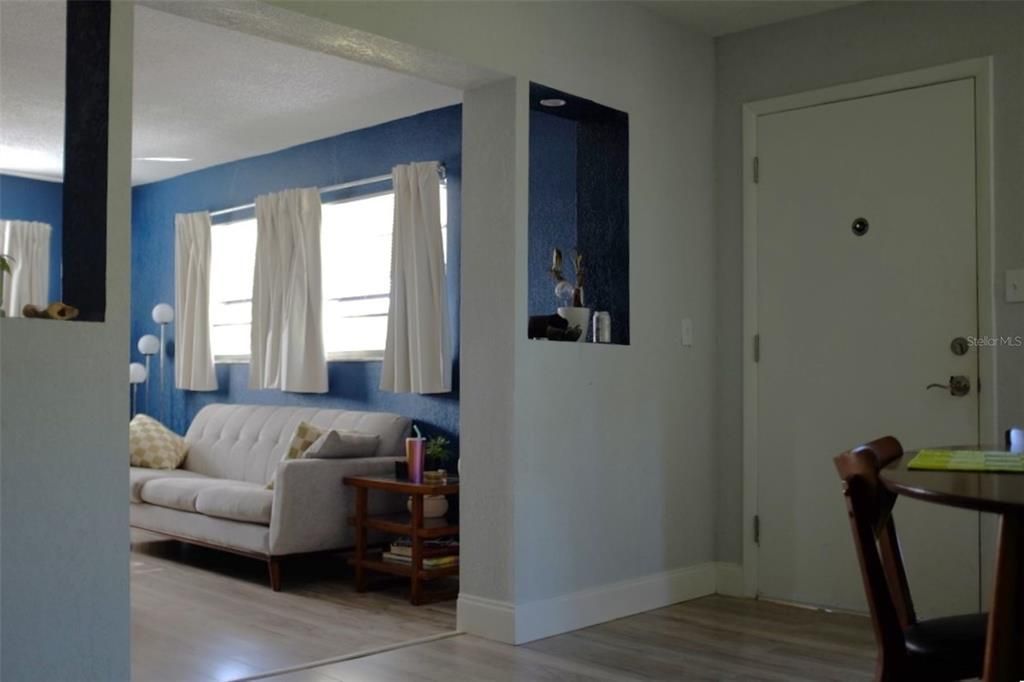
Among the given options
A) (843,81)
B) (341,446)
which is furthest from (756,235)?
(341,446)

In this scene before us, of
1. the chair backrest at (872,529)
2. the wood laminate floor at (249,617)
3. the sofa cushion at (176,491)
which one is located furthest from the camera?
the sofa cushion at (176,491)

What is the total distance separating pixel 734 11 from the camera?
4.46m

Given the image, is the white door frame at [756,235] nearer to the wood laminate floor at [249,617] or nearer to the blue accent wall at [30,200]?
the wood laminate floor at [249,617]

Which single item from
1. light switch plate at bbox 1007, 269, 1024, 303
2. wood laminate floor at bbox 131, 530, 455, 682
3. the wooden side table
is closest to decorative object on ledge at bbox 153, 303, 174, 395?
wood laminate floor at bbox 131, 530, 455, 682

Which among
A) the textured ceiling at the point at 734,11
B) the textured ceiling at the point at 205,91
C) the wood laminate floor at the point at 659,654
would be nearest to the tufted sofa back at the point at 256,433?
the textured ceiling at the point at 205,91

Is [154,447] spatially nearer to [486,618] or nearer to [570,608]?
[486,618]

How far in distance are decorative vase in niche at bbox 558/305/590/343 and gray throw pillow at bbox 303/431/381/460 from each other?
1621 millimetres

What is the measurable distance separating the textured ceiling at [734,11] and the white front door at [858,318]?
0.41m

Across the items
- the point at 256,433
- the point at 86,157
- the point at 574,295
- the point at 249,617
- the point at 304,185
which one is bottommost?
the point at 249,617

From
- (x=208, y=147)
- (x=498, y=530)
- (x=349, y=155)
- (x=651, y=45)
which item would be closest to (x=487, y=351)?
(x=498, y=530)

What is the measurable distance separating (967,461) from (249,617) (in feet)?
10.5

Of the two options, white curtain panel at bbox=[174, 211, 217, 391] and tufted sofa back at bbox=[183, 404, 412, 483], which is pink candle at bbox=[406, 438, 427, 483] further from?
white curtain panel at bbox=[174, 211, 217, 391]

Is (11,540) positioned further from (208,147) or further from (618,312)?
(208,147)

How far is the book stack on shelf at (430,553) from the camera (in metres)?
4.84
